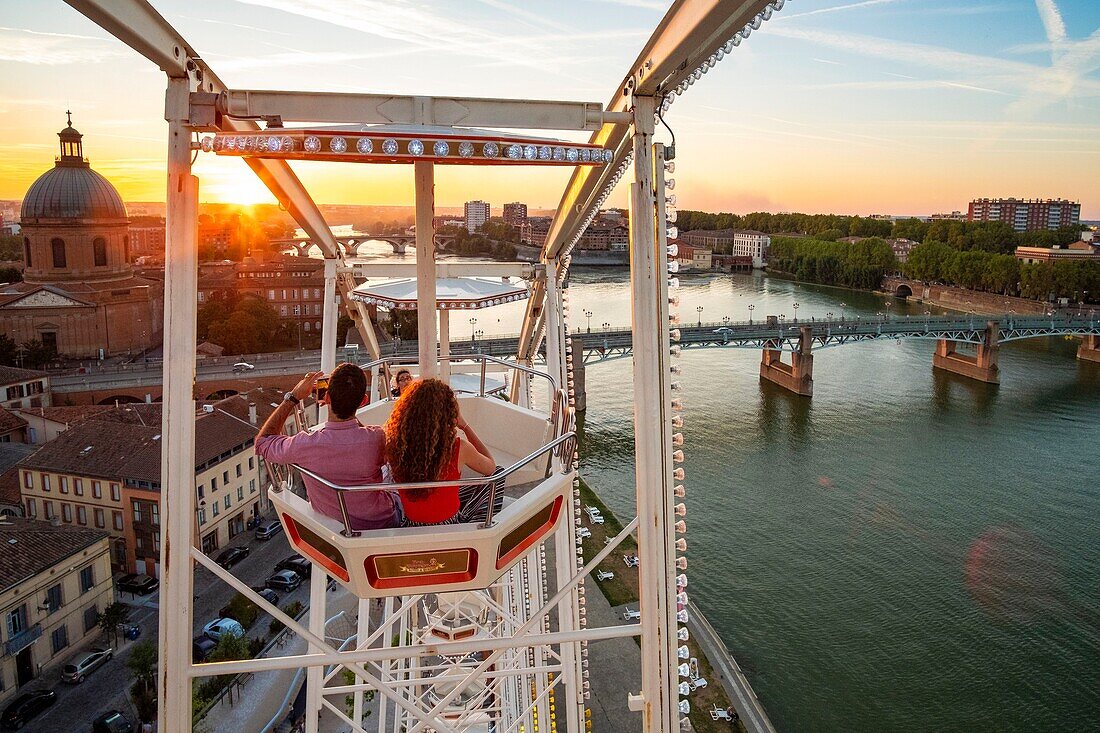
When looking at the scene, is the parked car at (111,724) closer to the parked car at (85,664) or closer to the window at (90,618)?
the parked car at (85,664)

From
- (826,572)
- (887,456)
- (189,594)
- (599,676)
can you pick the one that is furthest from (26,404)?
(189,594)

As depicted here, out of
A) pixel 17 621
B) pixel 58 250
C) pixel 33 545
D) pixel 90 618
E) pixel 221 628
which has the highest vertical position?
pixel 58 250

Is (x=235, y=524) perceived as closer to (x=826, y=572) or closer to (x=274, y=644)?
(x=274, y=644)

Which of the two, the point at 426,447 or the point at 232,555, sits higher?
the point at 426,447

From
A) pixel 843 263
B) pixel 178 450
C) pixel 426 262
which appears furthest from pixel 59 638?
pixel 843 263

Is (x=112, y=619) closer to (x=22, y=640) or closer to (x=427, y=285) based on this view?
(x=22, y=640)

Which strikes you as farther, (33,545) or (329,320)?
(33,545)


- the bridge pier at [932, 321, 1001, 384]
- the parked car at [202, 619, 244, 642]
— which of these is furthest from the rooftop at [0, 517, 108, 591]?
the bridge pier at [932, 321, 1001, 384]
